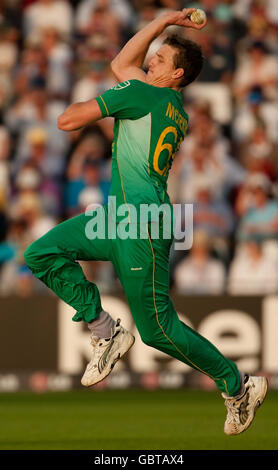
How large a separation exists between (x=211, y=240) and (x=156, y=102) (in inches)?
237

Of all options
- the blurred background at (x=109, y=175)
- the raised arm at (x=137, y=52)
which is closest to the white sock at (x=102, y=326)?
the raised arm at (x=137, y=52)

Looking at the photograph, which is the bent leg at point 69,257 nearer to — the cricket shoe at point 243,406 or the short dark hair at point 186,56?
the short dark hair at point 186,56

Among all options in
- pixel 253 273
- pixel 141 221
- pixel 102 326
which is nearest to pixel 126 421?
pixel 102 326

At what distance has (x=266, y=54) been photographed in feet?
48.4

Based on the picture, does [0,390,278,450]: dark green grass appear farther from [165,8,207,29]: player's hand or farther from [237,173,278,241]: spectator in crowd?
[165,8,207,29]: player's hand

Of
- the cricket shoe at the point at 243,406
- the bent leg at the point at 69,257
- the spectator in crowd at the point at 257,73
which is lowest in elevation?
the cricket shoe at the point at 243,406

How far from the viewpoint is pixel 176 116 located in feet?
21.5

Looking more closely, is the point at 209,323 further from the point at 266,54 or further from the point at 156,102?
the point at 156,102

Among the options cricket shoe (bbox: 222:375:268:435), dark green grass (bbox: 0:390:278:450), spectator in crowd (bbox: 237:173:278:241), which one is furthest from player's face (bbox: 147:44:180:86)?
spectator in crowd (bbox: 237:173:278:241)

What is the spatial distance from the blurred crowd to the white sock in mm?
4909

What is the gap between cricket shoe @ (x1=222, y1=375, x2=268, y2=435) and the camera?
6896 millimetres

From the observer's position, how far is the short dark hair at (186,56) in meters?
6.57

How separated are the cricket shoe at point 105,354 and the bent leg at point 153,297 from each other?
0.36m
